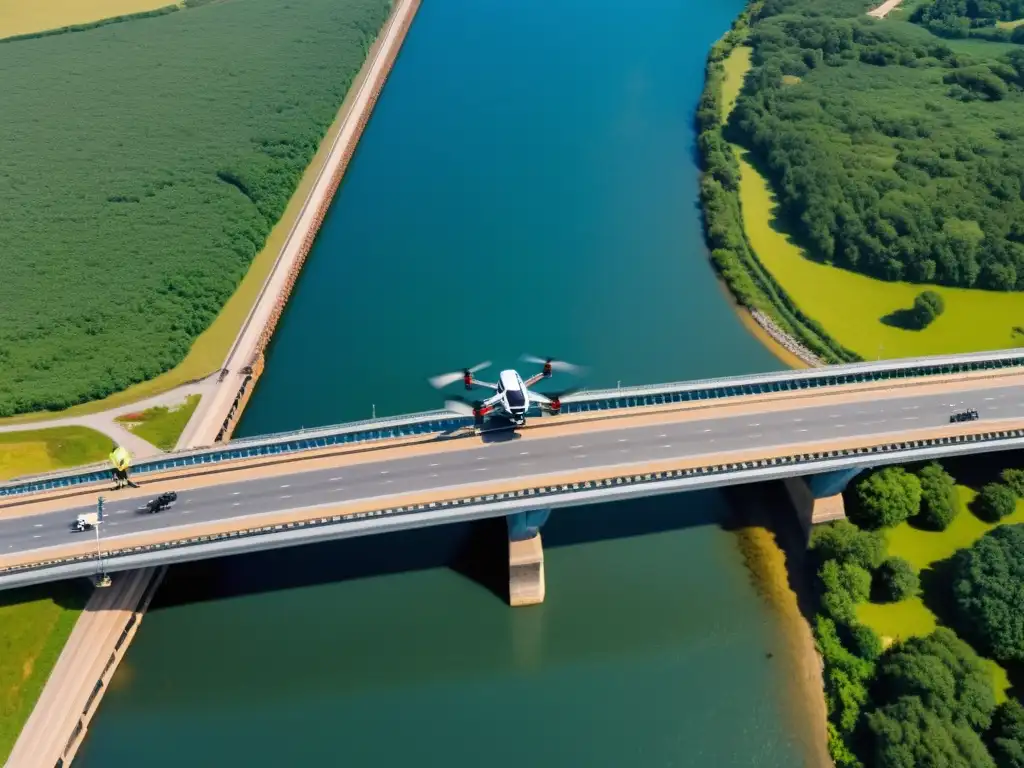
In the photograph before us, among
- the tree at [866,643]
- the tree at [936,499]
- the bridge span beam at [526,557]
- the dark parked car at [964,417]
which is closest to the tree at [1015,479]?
the tree at [936,499]

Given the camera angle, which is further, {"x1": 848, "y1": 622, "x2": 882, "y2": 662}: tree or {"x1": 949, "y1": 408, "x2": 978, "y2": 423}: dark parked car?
{"x1": 949, "y1": 408, "x2": 978, "y2": 423}: dark parked car

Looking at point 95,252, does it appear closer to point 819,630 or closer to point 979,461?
point 819,630

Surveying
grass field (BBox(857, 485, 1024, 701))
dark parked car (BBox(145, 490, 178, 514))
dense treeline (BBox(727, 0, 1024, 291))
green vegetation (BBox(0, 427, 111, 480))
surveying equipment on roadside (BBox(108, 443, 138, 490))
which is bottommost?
grass field (BBox(857, 485, 1024, 701))

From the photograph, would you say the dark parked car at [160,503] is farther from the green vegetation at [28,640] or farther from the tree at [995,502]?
the tree at [995,502]

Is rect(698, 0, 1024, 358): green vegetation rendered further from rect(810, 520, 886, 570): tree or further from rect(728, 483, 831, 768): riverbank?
rect(810, 520, 886, 570): tree

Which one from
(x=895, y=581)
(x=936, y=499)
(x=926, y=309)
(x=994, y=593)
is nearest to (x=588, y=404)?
(x=895, y=581)

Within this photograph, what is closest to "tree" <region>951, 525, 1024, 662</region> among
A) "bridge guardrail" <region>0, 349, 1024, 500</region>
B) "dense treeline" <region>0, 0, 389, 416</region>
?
"bridge guardrail" <region>0, 349, 1024, 500</region>

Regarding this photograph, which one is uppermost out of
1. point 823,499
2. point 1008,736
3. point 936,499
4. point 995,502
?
point 823,499

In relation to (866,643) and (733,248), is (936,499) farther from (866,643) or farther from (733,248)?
(733,248)
